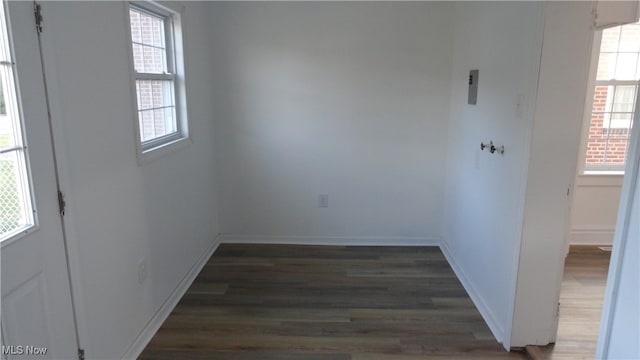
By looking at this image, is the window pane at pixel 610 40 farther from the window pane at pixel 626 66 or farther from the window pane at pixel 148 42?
the window pane at pixel 148 42

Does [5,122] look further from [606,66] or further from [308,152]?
[606,66]

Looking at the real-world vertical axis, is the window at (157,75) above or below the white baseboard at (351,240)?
above

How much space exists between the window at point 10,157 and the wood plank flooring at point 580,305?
262cm

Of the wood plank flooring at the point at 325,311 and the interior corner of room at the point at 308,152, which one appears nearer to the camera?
the interior corner of room at the point at 308,152

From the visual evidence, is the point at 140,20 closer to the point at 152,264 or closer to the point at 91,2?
the point at 91,2

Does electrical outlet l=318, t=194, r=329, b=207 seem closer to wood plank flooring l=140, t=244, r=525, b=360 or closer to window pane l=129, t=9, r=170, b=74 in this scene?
wood plank flooring l=140, t=244, r=525, b=360

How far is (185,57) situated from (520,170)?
8.05 ft

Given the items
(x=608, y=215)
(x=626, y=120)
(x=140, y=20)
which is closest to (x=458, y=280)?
(x=608, y=215)

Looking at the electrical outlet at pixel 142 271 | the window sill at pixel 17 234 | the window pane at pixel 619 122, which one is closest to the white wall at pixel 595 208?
the window pane at pixel 619 122

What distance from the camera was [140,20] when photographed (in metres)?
2.66

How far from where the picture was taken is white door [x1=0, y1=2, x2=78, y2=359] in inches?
56.5

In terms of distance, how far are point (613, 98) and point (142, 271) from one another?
4267 millimetres

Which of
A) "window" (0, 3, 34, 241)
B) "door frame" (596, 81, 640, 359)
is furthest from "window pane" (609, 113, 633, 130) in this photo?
"window" (0, 3, 34, 241)

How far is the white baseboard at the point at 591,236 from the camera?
4023 mm
